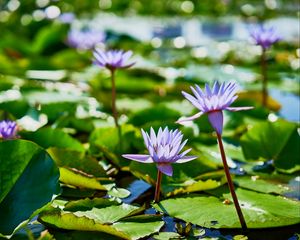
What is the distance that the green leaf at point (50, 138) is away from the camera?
1728 millimetres

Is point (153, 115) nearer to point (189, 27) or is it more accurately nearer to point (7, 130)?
point (7, 130)

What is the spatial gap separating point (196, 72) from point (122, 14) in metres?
3.41

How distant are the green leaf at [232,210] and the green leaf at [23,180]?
10.7 inches

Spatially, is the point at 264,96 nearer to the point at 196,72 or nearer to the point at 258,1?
the point at 196,72

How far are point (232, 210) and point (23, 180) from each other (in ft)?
1.55

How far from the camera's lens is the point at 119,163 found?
170 cm

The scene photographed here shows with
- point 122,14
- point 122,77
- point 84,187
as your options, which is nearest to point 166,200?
point 84,187

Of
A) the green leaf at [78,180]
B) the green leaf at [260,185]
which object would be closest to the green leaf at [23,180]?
the green leaf at [78,180]

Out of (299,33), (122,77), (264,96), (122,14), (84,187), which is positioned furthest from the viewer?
(122,14)

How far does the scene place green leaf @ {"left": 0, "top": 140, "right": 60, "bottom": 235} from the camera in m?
1.24

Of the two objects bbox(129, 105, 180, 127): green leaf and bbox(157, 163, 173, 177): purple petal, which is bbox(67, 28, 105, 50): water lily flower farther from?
bbox(157, 163, 173, 177): purple petal

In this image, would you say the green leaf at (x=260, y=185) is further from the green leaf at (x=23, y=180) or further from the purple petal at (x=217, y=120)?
the green leaf at (x=23, y=180)

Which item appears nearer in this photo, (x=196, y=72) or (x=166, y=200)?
(x=166, y=200)

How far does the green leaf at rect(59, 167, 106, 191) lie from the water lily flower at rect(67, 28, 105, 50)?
1.87 m
